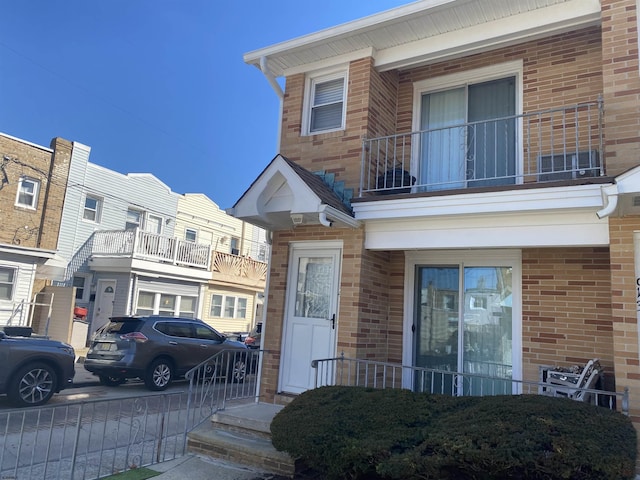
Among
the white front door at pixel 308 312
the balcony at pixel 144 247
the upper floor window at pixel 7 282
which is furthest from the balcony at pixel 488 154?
the upper floor window at pixel 7 282

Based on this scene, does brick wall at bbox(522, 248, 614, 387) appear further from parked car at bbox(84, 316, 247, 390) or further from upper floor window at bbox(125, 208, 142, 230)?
upper floor window at bbox(125, 208, 142, 230)

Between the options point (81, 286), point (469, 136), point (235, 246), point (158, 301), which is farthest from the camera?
point (235, 246)

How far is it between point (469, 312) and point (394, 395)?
2461 millimetres

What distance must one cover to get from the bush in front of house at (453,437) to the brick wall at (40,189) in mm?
16509

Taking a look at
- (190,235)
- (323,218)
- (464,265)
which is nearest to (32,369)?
(323,218)

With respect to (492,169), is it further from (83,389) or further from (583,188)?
(83,389)

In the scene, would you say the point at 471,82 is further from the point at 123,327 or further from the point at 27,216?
the point at 27,216

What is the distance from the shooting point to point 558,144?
662cm

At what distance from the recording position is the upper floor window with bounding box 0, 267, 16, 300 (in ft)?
53.8

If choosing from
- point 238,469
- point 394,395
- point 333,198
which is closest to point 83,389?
point 238,469

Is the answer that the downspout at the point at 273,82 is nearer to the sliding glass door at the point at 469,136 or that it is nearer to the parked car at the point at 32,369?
the sliding glass door at the point at 469,136

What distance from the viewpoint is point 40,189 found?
1830 cm

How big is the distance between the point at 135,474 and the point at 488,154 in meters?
6.14

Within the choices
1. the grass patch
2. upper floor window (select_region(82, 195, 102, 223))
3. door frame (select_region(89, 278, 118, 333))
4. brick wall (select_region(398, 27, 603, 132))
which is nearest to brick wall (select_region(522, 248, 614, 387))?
brick wall (select_region(398, 27, 603, 132))
